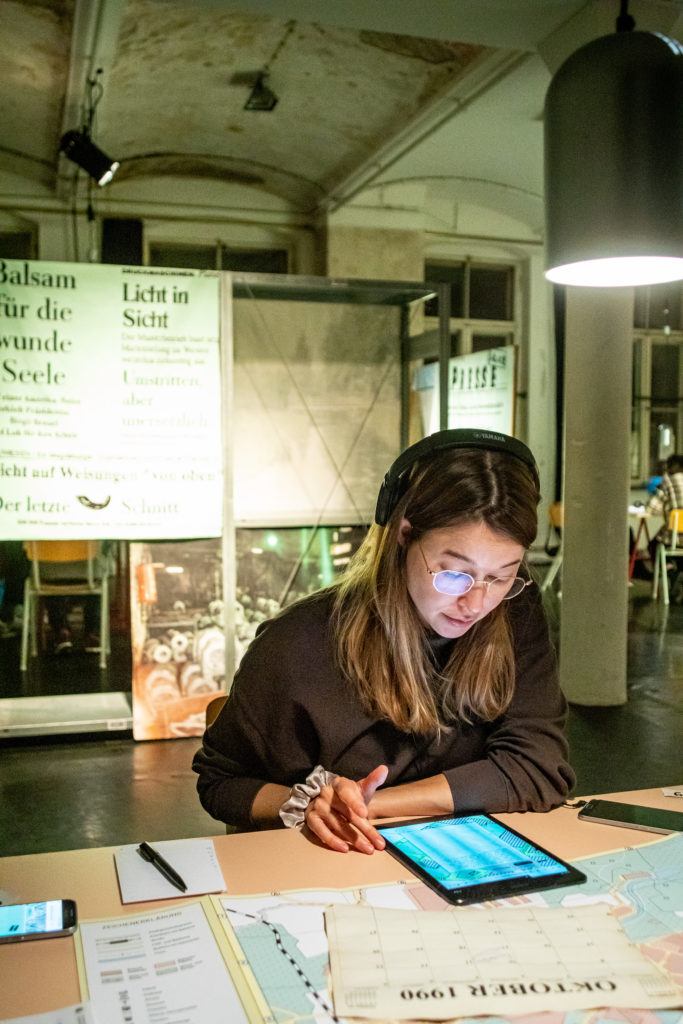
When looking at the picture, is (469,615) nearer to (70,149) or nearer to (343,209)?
(70,149)

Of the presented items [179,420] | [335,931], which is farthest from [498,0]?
[335,931]

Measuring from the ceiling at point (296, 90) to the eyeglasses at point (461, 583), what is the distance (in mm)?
3088

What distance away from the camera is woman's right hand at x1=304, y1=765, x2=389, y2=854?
1.43 metres

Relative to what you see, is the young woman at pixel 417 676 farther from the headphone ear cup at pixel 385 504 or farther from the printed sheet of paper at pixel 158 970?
the printed sheet of paper at pixel 158 970

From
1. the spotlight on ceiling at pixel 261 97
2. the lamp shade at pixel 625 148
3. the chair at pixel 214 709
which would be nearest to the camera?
the lamp shade at pixel 625 148

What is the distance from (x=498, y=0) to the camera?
389cm

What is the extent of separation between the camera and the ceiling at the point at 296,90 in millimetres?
4102

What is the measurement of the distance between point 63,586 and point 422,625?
4783mm

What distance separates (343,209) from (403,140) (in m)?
1.80

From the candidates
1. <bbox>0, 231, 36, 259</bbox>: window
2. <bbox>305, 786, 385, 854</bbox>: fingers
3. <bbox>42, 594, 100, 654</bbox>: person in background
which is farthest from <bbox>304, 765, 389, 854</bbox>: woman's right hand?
<bbox>0, 231, 36, 259</bbox>: window

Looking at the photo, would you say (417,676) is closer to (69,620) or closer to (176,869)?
(176,869)

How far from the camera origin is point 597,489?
503cm

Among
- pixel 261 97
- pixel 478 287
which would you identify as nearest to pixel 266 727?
pixel 261 97

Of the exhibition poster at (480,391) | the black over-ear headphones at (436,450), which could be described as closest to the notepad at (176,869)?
the black over-ear headphones at (436,450)
